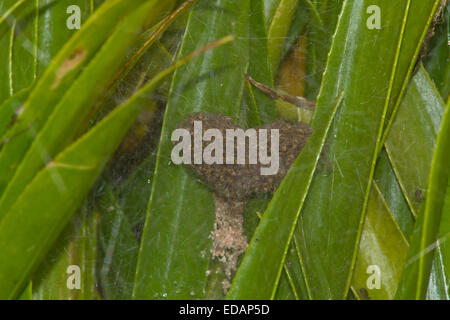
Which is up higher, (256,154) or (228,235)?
(256,154)

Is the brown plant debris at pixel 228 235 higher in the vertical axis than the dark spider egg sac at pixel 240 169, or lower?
lower

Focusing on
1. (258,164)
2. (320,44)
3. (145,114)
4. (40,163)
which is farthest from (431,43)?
(40,163)

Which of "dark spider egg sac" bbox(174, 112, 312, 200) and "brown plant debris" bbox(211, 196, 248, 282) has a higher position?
"dark spider egg sac" bbox(174, 112, 312, 200)

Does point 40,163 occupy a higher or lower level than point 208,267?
higher

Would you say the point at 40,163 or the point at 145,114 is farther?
the point at 145,114

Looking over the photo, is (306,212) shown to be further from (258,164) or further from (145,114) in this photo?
(145,114)
